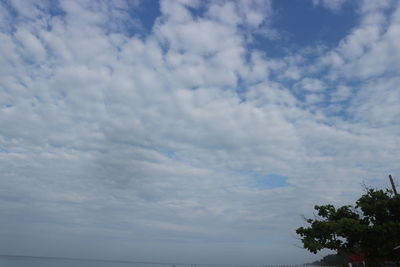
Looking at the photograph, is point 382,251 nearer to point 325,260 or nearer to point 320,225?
point 320,225

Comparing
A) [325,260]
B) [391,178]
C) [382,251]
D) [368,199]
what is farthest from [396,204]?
[325,260]

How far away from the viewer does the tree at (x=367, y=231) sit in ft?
77.7

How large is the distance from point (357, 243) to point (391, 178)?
10850 mm

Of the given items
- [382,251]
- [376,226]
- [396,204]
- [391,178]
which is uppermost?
[391,178]

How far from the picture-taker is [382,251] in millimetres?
23797

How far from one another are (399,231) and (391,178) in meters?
11.0

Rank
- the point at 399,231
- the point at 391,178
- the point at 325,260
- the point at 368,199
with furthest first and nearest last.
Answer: the point at 325,260
the point at 391,178
the point at 368,199
the point at 399,231

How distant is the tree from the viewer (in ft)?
77.7

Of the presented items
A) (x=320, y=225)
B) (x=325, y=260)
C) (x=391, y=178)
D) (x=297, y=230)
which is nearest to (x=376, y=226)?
(x=320, y=225)


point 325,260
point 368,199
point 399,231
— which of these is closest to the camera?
point 399,231

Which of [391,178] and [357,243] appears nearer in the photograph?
[357,243]

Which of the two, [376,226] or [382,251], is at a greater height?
[376,226]

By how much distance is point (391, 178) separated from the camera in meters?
32.6

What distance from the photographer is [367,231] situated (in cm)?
2411
